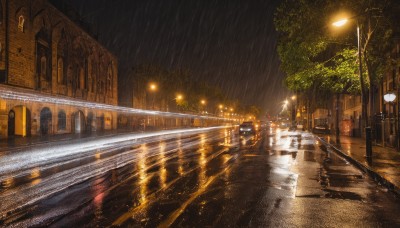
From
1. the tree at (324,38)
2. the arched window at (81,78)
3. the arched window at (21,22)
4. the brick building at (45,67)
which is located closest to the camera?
the tree at (324,38)

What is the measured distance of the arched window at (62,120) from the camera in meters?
40.3

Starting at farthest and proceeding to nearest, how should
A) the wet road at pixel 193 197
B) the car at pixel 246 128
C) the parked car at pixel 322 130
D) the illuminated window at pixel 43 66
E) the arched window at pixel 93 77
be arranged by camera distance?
the arched window at pixel 93 77
the parked car at pixel 322 130
the car at pixel 246 128
the illuminated window at pixel 43 66
the wet road at pixel 193 197

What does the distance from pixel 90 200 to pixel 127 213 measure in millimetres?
1529

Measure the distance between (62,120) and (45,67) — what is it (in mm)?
6560

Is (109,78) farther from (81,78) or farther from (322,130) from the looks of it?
(322,130)

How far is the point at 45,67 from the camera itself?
37.9 meters

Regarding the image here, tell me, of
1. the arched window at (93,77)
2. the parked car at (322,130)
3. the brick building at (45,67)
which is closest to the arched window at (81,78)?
the brick building at (45,67)

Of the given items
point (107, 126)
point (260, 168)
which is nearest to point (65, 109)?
point (107, 126)

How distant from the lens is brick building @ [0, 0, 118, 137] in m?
31.0

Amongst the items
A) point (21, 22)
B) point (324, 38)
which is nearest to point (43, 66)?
point (21, 22)

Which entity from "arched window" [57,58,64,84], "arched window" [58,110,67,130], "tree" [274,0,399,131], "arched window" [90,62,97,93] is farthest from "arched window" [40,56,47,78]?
"tree" [274,0,399,131]

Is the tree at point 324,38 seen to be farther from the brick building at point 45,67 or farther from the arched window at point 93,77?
the arched window at point 93,77

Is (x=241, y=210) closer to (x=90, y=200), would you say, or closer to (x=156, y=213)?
(x=156, y=213)

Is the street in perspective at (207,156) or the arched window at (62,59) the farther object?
the arched window at (62,59)
